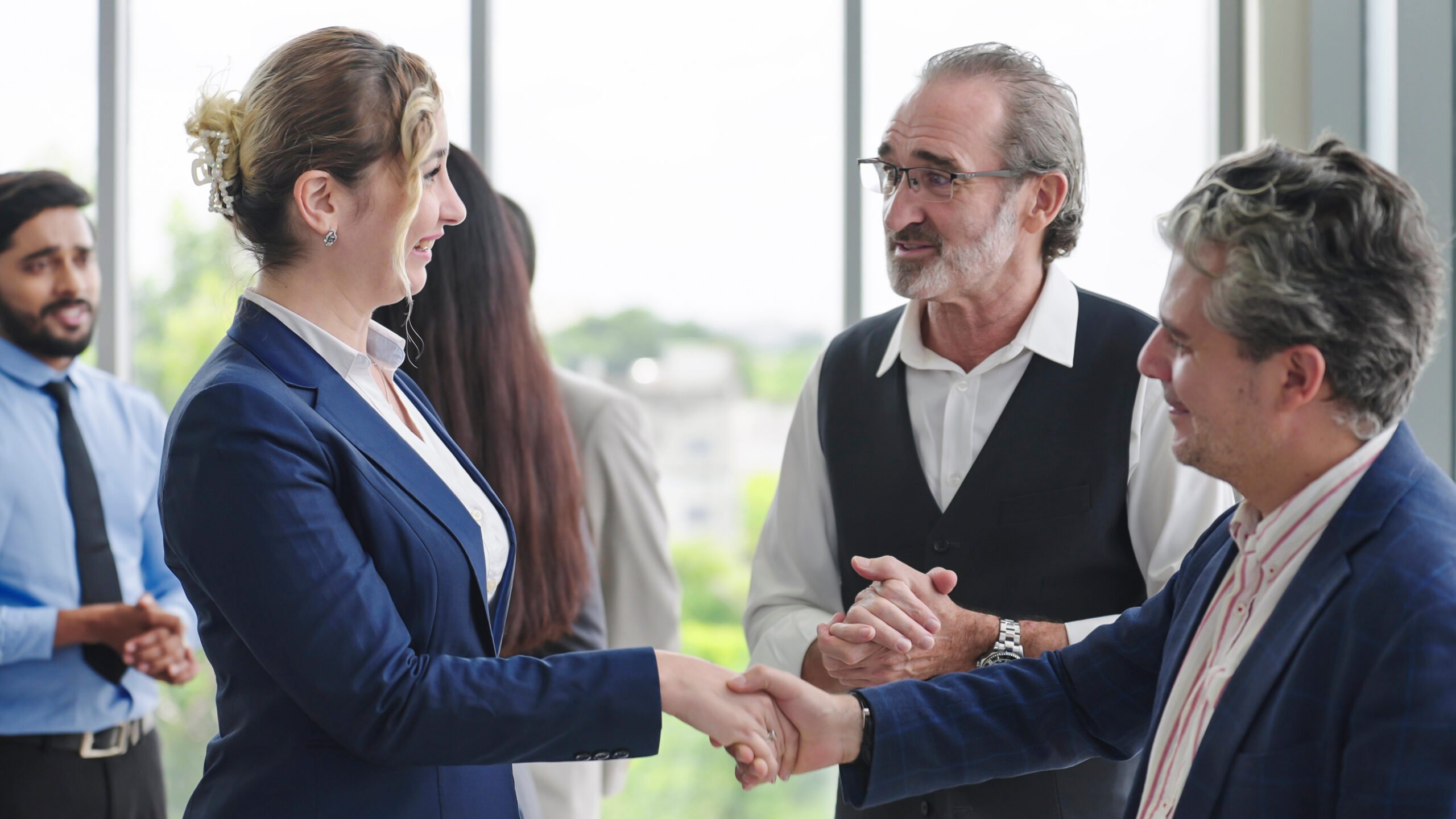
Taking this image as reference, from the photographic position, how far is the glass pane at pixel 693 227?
3.57 meters

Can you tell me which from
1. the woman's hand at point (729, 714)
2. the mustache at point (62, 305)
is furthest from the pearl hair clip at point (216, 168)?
the mustache at point (62, 305)

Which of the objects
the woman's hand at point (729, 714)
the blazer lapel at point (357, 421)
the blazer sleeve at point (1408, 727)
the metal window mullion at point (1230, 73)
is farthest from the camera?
the metal window mullion at point (1230, 73)

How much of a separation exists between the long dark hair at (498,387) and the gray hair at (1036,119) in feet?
2.79

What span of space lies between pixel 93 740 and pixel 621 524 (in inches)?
52.5

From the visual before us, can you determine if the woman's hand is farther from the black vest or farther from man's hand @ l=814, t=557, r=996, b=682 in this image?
the black vest

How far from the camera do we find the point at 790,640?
2.01 m

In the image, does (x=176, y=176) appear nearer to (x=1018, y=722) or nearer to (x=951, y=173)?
(x=951, y=173)

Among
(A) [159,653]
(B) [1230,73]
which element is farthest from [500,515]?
(B) [1230,73]

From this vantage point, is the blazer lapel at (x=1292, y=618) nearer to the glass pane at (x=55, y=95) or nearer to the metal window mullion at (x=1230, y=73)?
the metal window mullion at (x=1230, y=73)

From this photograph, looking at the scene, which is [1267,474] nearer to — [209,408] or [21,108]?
[209,408]

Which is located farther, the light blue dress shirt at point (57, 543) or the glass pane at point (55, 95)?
the glass pane at point (55, 95)

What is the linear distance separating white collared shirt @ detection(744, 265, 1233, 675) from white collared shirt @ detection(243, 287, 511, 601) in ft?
2.18

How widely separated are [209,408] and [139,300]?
295 cm

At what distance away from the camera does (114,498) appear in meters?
2.90
